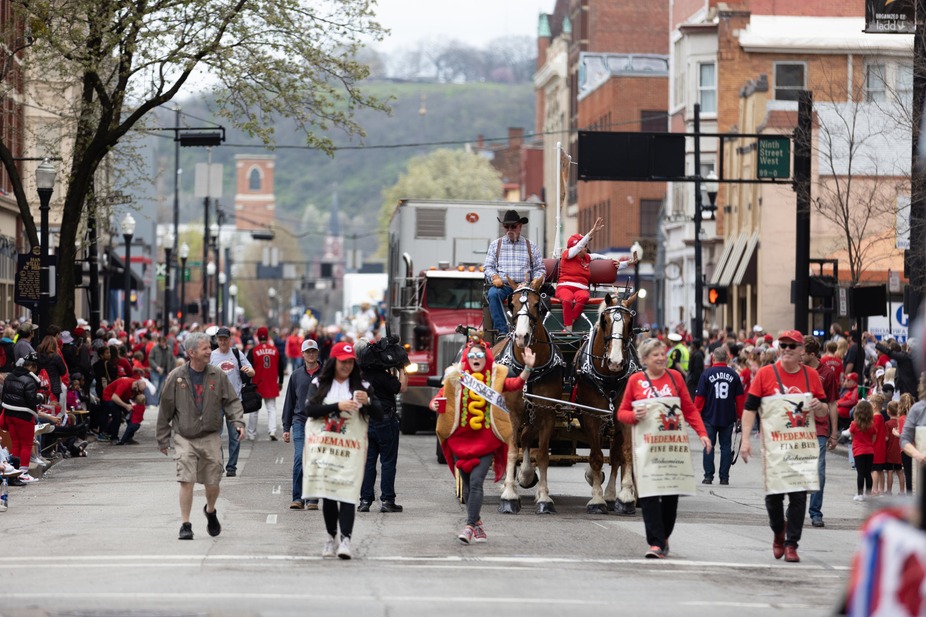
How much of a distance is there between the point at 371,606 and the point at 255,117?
19.3 m

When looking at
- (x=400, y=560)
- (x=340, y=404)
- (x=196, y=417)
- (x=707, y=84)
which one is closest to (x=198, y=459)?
(x=196, y=417)

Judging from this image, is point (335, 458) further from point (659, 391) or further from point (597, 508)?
point (597, 508)

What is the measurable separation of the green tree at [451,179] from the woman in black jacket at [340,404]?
101 meters

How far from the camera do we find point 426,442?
94.8 feet

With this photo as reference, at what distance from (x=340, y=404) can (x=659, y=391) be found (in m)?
2.68

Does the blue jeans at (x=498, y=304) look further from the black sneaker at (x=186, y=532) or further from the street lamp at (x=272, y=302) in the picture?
the street lamp at (x=272, y=302)

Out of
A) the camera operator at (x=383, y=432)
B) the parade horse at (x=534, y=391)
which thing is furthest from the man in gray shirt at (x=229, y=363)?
the parade horse at (x=534, y=391)

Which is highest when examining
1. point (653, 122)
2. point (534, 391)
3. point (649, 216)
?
point (653, 122)

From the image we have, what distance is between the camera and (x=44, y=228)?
1061 inches

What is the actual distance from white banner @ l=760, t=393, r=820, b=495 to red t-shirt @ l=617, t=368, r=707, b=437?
498 millimetres

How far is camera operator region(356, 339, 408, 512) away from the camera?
16906 mm

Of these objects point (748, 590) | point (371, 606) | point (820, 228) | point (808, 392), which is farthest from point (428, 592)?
point (820, 228)

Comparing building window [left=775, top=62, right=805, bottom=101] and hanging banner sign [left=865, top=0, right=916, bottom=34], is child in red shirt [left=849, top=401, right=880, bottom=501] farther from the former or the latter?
building window [left=775, top=62, right=805, bottom=101]

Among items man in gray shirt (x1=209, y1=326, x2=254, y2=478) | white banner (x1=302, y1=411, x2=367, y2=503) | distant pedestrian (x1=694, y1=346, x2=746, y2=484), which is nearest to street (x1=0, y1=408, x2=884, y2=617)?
white banner (x1=302, y1=411, x2=367, y2=503)
